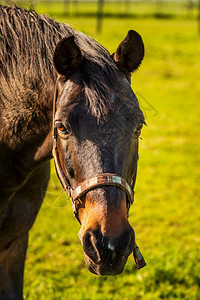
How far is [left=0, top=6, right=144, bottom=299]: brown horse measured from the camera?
74.3 inches

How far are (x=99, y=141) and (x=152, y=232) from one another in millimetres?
3808

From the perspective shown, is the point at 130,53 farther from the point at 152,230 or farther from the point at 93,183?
the point at 152,230

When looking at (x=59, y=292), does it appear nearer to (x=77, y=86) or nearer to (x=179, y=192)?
(x=77, y=86)

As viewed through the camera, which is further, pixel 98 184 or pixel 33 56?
pixel 33 56

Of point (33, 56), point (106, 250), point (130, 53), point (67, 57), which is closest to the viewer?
point (106, 250)

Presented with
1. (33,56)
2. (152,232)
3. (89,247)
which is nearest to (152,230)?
(152,232)

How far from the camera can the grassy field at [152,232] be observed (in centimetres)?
420

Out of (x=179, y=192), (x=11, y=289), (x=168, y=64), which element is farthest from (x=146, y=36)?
(x=11, y=289)

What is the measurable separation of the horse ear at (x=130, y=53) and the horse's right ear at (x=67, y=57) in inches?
8.6

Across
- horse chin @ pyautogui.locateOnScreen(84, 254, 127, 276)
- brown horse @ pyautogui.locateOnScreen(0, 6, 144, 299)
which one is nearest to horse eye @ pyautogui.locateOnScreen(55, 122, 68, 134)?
brown horse @ pyautogui.locateOnScreen(0, 6, 144, 299)

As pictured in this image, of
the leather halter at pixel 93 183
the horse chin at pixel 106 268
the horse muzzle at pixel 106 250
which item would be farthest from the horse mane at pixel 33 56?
the horse chin at pixel 106 268

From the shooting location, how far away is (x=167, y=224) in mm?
5781

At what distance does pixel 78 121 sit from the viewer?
2006mm

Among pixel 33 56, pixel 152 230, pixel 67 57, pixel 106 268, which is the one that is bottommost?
pixel 152 230
